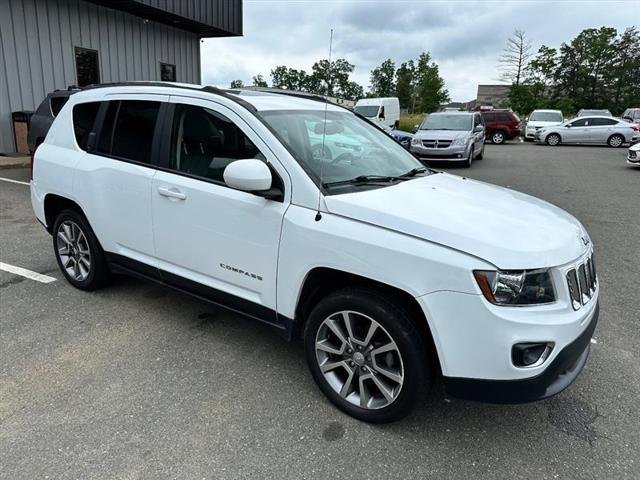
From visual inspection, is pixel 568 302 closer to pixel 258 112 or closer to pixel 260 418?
pixel 260 418

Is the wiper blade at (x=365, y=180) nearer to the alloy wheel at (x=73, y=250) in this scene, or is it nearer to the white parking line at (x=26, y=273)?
the alloy wheel at (x=73, y=250)

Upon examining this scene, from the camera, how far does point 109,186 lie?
12.4 feet

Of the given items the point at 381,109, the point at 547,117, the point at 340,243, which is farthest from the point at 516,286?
the point at 547,117

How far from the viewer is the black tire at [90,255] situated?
13.5 feet

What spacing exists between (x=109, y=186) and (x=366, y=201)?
2.25 metres

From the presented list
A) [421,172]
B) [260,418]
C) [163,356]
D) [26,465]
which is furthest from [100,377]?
[421,172]

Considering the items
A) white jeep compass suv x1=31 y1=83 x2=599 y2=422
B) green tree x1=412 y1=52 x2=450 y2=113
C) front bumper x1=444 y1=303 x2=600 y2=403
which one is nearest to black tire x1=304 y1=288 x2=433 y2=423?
white jeep compass suv x1=31 y1=83 x2=599 y2=422

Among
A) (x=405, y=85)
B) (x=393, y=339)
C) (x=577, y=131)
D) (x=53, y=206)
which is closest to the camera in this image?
(x=393, y=339)

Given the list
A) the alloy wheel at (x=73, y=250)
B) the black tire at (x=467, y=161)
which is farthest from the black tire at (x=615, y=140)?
the alloy wheel at (x=73, y=250)

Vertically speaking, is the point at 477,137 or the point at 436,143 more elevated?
the point at 477,137

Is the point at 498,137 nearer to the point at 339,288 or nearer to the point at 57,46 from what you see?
the point at 57,46

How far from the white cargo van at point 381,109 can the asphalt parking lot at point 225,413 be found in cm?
2045

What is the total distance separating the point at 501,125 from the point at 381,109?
21.7 feet

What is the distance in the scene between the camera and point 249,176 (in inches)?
107
